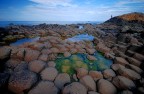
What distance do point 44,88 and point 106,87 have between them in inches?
92.6

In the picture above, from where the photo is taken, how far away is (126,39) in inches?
398

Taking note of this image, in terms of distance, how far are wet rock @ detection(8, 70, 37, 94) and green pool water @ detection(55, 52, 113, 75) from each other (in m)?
1.80

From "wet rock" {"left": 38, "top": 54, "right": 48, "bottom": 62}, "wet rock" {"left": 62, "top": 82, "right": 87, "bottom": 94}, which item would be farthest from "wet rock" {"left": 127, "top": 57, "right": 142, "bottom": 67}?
"wet rock" {"left": 38, "top": 54, "right": 48, "bottom": 62}

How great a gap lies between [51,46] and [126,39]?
678cm

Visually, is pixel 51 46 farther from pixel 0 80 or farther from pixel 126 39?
pixel 126 39

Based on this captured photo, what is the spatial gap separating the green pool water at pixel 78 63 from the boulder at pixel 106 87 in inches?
61.8

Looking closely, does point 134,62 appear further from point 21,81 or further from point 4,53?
point 4,53

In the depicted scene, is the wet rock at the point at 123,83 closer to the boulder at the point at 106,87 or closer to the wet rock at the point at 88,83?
the boulder at the point at 106,87

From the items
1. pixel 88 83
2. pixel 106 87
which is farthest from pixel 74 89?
pixel 106 87

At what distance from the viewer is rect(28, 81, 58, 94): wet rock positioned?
380 centimetres

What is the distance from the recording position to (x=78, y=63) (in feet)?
21.0

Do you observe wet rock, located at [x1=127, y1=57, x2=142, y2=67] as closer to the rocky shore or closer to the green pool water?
the rocky shore

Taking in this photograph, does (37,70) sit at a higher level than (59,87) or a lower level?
higher

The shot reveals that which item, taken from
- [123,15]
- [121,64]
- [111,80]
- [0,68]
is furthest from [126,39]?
[123,15]
